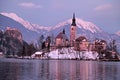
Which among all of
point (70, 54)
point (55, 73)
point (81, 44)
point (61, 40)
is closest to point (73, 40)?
point (61, 40)

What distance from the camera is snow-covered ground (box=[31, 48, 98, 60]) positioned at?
2317 inches

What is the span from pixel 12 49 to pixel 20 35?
6.33 m

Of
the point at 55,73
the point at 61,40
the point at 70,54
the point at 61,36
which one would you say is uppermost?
the point at 61,36

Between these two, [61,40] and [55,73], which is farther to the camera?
[61,40]

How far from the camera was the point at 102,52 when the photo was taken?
58469mm

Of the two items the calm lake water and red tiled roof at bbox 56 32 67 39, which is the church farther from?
the calm lake water

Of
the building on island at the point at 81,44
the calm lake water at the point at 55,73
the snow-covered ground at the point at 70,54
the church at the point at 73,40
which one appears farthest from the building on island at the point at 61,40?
the calm lake water at the point at 55,73

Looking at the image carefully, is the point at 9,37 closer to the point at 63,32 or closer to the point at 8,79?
the point at 63,32

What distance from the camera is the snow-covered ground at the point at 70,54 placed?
5884 cm

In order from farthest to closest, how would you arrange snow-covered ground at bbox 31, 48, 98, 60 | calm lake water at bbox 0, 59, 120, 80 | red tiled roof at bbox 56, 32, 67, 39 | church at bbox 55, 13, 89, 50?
red tiled roof at bbox 56, 32, 67, 39, church at bbox 55, 13, 89, 50, snow-covered ground at bbox 31, 48, 98, 60, calm lake water at bbox 0, 59, 120, 80

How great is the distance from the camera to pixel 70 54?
196 ft

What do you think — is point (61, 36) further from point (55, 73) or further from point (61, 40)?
point (55, 73)

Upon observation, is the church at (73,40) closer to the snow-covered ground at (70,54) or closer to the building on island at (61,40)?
the building on island at (61,40)

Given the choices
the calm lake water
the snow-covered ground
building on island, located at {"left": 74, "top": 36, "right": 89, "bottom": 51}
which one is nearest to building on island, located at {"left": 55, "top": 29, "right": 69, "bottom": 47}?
building on island, located at {"left": 74, "top": 36, "right": 89, "bottom": 51}
